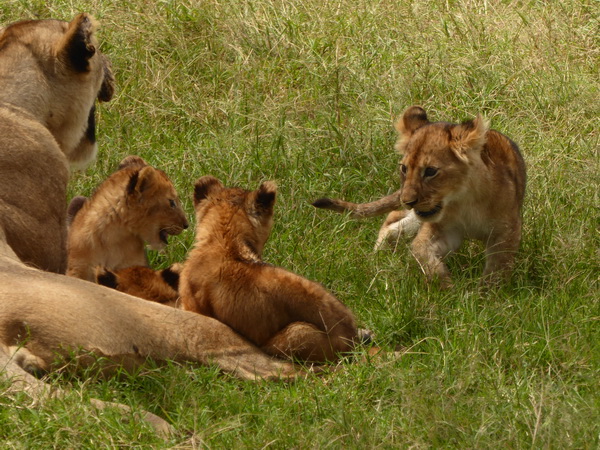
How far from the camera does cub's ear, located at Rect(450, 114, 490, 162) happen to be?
20.7 ft

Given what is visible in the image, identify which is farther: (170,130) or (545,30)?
(545,30)

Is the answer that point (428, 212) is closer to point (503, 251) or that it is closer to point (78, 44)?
point (503, 251)

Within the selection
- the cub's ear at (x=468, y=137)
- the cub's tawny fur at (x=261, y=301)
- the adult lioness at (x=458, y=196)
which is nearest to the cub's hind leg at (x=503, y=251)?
the adult lioness at (x=458, y=196)

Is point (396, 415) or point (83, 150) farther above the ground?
point (83, 150)

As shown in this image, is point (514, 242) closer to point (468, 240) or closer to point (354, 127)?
point (468, 240)

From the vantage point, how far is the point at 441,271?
622cm

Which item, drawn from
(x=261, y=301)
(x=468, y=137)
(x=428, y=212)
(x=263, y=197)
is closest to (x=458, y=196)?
(x=428, y=212)

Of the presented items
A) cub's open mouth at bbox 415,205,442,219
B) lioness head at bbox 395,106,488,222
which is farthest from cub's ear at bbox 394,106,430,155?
cub's open mouth at bbox 415,205,442,219

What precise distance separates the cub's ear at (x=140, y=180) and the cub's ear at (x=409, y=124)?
1543 millimetres

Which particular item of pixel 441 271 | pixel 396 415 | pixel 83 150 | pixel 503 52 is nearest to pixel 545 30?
pixel 503 52

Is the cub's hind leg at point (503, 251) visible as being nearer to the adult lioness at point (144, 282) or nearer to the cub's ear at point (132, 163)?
the adult lioness at point (144, 282)

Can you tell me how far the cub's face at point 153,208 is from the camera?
593 centimetres

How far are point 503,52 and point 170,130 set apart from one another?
8.79 ft

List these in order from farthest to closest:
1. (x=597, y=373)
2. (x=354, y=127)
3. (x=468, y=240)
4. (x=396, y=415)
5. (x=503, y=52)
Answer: (x=503, y=52)
(x=354, y=127)
(x=468, y=240)
(x=597, y=373)
(x=396, y=415)
